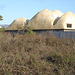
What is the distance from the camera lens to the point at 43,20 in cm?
3341

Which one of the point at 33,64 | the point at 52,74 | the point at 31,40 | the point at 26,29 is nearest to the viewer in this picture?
the point at 52,74

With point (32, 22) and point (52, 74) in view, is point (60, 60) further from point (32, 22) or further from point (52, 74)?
point (32, 22)

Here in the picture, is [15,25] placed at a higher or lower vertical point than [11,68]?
higher

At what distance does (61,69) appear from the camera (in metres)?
7.59

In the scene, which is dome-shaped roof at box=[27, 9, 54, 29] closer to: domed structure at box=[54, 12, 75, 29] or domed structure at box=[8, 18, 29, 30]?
domed structure at box=[54, 12, 75, 29]

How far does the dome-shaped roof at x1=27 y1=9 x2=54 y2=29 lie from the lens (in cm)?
3271

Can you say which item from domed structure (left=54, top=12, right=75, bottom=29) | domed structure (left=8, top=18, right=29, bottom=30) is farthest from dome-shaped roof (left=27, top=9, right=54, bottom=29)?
domed structure (left=8, top=18, right=29, bottom=30)

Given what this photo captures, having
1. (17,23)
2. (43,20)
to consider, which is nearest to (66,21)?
(43,20)

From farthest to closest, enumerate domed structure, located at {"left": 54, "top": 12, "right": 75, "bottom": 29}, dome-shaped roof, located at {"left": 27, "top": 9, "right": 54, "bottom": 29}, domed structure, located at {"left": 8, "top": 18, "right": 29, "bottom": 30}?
domed structure, located at {"left": 8, "top": 18, "right": 29, "bottom": 30}
dome-shaped roof, located at {"left": 27, "top": 9, "right": 54, "bottom": 29}
domed structure, located at {"left": 54, "top": 12, "right": 75, "bottom": 29}

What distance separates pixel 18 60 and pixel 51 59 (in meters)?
1.90

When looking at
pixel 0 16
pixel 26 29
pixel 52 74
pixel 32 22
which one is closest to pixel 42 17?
pixel 32 22

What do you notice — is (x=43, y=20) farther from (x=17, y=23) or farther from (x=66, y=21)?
(x=17, y=23)

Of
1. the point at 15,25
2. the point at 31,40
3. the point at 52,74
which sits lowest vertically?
the point at 52,74

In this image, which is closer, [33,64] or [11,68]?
[11,68]
